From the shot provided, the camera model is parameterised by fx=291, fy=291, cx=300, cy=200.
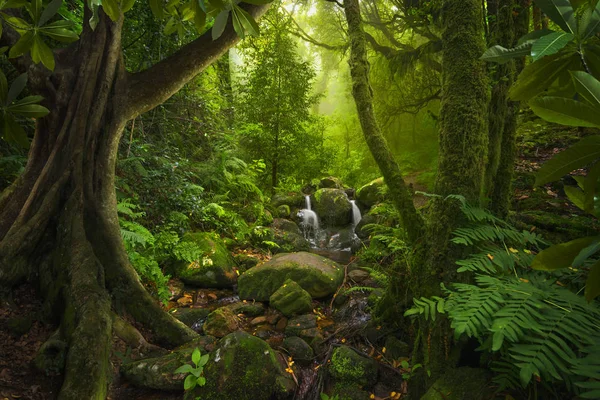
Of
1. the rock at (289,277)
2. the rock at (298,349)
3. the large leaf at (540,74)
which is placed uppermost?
the large leaf at (540,74)

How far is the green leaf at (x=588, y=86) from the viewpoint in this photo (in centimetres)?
76

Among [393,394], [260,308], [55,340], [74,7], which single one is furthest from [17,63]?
[393,394]

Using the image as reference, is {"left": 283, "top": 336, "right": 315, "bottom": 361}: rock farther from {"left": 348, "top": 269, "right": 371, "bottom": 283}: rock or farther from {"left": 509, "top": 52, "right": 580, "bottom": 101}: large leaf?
{"left": 509, "top": 52, "right": 580, "bottom": 101}: large leaf

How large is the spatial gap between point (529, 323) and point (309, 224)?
26.4ft

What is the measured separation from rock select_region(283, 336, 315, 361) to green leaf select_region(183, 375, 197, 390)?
1.20 meters

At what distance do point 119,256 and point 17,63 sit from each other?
2.19m

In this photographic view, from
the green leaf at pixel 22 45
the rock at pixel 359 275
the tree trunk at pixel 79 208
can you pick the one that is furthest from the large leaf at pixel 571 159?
the rock at pixel 359 275

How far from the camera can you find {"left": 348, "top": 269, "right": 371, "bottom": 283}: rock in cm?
512

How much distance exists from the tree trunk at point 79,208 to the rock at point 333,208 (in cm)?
678

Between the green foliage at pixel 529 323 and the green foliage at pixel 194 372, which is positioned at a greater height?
the green foliage at pixel 529 323

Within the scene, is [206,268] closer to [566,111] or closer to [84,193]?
[84,193]

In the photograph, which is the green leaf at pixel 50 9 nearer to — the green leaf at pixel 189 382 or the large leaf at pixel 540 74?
the large leaf at pixel 540 74

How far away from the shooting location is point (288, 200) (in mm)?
9703

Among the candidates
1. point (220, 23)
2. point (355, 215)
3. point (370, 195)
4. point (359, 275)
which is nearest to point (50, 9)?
point (220, 23)
